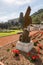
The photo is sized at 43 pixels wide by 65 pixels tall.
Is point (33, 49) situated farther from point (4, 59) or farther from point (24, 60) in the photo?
point (4, 59)

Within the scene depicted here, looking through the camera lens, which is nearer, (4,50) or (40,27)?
(4,50)

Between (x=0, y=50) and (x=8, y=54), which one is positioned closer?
(x=8, y=54)

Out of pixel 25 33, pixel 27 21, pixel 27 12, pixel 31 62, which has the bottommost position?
pixel 31 62

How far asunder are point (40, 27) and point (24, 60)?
715 inches

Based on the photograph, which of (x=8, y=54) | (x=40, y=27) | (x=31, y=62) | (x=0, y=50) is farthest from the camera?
(x=40, y=27)

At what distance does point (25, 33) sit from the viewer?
10.6m

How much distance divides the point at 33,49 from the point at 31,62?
2367mm

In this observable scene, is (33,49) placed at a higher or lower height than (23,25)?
lower

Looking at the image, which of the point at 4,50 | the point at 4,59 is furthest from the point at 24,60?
the point at 4,50

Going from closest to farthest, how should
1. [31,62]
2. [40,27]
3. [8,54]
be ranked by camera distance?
[31,62] → [8,54] → [40,27]

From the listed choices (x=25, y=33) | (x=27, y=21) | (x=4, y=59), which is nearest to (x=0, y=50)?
(x=4, y=59)

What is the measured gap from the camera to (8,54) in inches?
382

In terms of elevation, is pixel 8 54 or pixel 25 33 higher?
pixel 25 33

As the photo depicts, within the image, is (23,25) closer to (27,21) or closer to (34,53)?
(27,21)
